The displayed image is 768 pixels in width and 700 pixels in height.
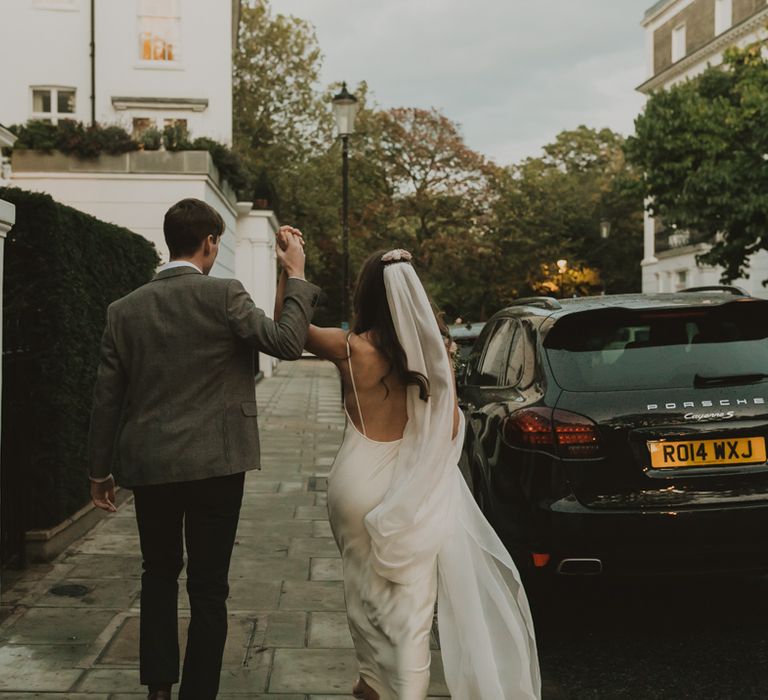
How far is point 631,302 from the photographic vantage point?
5242 mm

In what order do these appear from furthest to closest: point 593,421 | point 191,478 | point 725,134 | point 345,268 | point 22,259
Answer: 1. point 725,134
2. point 345,268
3. point 22,259
4. point 593,421
5. point 191,478

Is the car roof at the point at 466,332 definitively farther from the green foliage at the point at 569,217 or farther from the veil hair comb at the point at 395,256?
the green foliage at the point at 569,217

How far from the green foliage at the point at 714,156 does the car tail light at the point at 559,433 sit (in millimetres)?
21687

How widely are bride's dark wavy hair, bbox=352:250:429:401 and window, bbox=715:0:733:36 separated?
49.7 meters

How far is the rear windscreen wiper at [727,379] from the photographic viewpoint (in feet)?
15.6

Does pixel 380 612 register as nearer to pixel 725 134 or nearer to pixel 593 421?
pixel 593 421

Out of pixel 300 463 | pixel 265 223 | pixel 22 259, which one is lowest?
pixel 300 463

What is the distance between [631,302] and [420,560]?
2401 mm

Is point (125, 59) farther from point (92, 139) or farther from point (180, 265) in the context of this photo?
point (180, 265)

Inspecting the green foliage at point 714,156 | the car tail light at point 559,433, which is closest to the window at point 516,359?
the car tail light at point 559,433

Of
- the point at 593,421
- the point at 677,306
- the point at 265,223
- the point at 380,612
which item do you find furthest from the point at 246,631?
the point at 265,223

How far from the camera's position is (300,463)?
10.5 meters

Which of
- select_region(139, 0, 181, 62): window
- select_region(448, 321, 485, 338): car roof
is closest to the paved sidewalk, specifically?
select_region(448, 321, 485, 338): car roof

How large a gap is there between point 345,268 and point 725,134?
13519 mm
